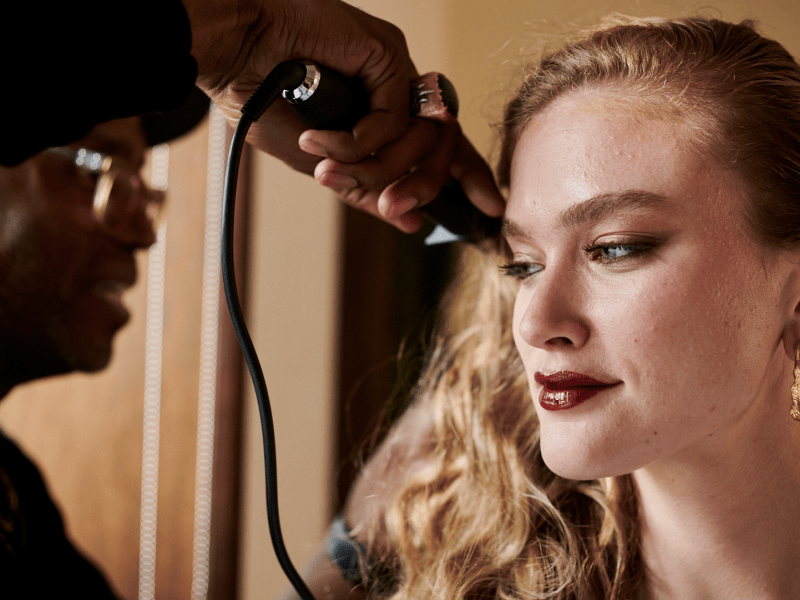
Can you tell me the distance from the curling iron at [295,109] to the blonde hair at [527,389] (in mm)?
256

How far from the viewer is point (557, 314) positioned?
0.71 metres

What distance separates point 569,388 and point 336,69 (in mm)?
446

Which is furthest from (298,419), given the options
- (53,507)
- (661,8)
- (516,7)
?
(661,8)

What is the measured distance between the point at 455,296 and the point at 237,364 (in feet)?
2.33

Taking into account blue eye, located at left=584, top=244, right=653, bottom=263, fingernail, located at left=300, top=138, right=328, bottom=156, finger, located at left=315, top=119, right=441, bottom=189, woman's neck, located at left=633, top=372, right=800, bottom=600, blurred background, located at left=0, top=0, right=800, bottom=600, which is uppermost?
fingernail, located at left=300, top=138, right=328, bottom=156

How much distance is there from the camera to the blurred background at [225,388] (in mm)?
1501

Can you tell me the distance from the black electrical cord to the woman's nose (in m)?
0.30

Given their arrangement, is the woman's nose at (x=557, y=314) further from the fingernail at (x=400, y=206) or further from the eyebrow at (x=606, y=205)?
the fingernail at (x=400, y=206)

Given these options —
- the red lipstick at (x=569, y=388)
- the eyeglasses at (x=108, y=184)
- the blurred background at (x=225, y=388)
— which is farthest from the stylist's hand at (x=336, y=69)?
the eyeglasses at (x=108, y=184)

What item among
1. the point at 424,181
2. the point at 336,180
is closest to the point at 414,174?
the point at 424,181

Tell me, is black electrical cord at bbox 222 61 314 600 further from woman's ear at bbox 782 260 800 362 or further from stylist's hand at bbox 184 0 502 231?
woman's ear at bbox 782 260 800 362

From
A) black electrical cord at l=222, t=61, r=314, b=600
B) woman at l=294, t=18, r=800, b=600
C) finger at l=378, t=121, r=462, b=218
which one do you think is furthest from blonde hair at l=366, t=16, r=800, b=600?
black electrical cord at l=222, t=61, r=314, b=600

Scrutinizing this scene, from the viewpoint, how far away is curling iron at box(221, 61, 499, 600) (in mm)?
628

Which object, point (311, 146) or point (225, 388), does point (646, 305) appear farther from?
point (225, 388)
